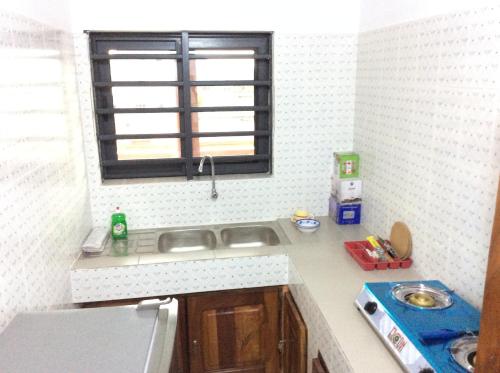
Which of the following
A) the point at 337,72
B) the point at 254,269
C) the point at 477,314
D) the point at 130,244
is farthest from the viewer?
the point at 337,72

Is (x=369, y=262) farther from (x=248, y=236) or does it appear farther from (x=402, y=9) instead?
(x=402, y=9)

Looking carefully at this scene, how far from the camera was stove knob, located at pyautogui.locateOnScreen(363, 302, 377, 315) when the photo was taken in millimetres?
1349

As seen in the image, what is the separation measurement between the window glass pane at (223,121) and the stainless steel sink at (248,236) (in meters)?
0.55

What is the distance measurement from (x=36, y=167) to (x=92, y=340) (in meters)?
0.74

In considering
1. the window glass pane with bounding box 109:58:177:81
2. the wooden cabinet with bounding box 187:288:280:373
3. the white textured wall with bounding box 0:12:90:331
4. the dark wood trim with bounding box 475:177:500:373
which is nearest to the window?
the window glass pane with bounding box 109:58:177:81

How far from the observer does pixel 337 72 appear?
228cm

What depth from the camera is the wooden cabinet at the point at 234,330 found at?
6.41 feet

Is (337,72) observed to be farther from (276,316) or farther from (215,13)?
(276,316)

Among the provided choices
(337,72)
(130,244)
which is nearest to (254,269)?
(130,244)

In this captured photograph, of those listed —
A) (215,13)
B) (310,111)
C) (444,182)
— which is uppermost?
(215,13)

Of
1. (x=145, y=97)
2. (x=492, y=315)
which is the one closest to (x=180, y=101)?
(x=145, y=97)

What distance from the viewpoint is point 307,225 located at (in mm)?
2205

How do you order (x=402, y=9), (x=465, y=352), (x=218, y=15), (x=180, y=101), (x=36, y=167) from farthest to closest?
(x=180, y=101) < (x=218, y=15) < (x=402, y=9) < (x=36, y=167) < (x=465, y=352)

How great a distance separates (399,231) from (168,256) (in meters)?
1.03
